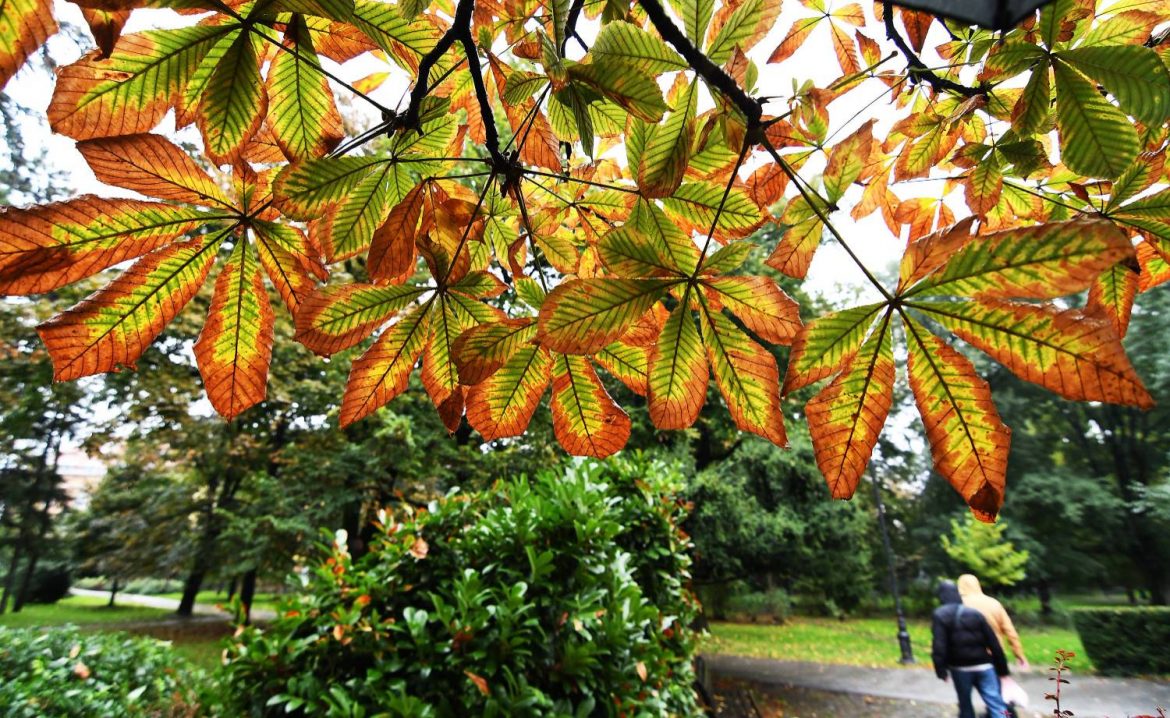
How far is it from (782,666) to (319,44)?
12472 millimetres

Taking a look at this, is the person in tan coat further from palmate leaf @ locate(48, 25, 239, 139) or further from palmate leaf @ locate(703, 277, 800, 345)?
palmate leaf @ locate(48, 25, 239, 139)

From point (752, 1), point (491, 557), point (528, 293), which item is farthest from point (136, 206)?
point (491, 557)

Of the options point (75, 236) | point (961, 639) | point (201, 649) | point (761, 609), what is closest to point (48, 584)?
point (201, 649)

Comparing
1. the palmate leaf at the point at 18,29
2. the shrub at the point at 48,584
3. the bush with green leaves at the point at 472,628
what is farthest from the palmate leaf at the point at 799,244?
the shrub at the point at 48,584

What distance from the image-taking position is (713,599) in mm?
15641

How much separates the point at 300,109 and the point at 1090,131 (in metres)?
0.85

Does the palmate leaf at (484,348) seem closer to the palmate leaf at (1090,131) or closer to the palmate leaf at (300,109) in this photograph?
the palmate leaf at (300,109)

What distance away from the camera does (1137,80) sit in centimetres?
52

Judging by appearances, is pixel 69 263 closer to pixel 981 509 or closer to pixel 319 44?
pixel 319 44

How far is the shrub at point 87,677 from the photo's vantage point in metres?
2.48

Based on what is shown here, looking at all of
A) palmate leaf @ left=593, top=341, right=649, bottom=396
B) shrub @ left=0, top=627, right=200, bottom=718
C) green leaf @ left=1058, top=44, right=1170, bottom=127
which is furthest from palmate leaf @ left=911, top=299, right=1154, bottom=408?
shrub @ left=0, top=627, right=200, bottom=718

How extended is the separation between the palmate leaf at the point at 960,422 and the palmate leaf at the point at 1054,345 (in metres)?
0.03

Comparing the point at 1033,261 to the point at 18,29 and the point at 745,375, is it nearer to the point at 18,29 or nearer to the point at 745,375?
the point at 745,375

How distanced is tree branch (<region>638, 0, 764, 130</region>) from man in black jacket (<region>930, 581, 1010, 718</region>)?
5424 mm
